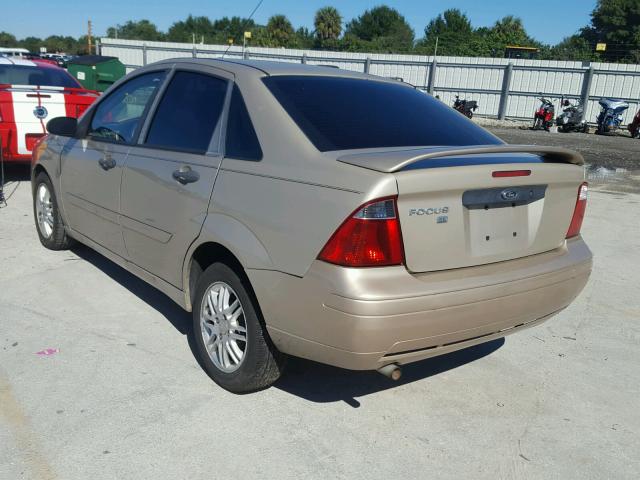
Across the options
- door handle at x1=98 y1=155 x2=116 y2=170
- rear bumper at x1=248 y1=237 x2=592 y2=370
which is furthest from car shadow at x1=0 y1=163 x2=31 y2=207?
rear bumper at x1=248 y1=237 x2=592 y2=370

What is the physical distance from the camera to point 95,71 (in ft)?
58.0

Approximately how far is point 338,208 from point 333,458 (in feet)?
3.63

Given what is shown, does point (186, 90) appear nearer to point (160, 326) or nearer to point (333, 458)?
point (160, 326)

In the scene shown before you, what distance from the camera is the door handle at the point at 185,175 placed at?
3.10 meters

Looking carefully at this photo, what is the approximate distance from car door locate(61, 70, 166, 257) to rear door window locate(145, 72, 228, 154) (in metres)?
0.19

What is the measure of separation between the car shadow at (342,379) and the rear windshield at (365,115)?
4.32ft

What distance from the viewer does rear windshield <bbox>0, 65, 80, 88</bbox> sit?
897 cm

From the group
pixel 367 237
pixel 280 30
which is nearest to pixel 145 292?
pixel 367 237

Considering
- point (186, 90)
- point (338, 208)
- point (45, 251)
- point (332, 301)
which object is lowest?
point (45, 251)

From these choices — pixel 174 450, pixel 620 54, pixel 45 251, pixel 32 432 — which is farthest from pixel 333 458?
pixel 620 54

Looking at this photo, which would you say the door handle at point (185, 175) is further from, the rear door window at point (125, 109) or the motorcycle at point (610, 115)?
the motorcycle at point (610, 115)

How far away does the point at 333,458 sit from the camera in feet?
A: 8.48

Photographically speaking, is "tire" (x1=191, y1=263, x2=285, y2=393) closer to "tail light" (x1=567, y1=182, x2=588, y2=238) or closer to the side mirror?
"tail light" (x1=567, y1=182, x2=588, y2=238)

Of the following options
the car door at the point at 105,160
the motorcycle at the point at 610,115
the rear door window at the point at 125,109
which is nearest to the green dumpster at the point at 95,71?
the car door at the point at 105,160
